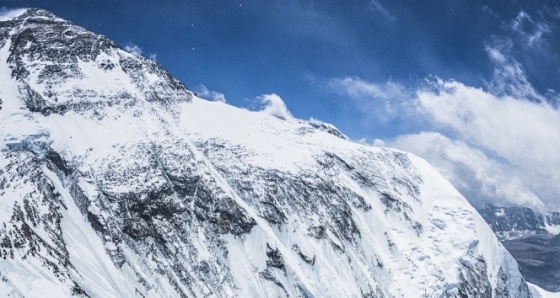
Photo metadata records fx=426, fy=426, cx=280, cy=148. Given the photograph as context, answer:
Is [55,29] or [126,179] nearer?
[126,179]

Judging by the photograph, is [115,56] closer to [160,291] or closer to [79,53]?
[79,53]

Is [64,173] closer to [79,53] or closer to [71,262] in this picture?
[71,262]

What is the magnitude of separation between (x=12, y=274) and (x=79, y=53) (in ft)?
232

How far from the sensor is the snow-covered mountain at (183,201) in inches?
2443

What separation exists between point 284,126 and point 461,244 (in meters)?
53.4

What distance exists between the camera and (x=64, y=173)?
71125 millimetres

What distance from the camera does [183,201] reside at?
76.8m

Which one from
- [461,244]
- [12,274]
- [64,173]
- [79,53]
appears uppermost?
[461,244]

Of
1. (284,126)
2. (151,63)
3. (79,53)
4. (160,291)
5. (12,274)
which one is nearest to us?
(12,274)

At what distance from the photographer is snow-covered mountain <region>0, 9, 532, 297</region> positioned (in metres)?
62.1

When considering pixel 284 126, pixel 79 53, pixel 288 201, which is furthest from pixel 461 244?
pixel 79 53

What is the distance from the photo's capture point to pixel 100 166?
73562mm

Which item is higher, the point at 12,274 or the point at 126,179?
the point at 126,179

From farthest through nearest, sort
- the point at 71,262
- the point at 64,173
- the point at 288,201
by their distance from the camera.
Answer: the point at 288,201 < the point at 64,173 < the point at 71,262
